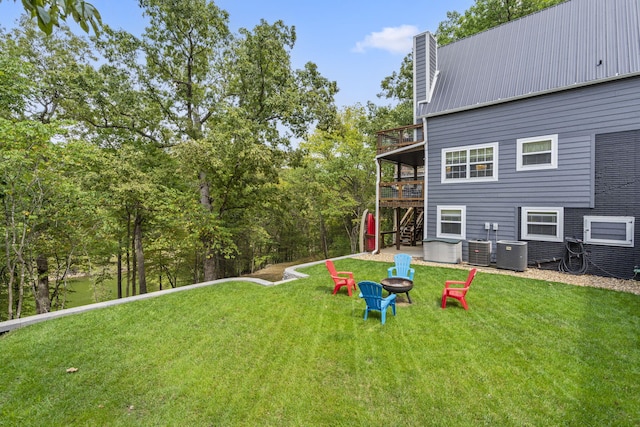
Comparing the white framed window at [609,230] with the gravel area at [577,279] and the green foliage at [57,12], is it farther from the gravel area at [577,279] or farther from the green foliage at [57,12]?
the green foliage at [57,12]

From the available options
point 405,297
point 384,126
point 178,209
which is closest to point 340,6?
point 384,126

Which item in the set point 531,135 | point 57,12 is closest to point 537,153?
point 531,135

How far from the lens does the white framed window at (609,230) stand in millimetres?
8078

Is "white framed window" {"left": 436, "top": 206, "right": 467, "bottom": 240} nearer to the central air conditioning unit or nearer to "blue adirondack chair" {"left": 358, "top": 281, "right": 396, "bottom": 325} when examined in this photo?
the central air conditioning unit

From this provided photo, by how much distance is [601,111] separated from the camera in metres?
8.50

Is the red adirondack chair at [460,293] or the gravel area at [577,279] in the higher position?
the red adirondack chair at [460,293]

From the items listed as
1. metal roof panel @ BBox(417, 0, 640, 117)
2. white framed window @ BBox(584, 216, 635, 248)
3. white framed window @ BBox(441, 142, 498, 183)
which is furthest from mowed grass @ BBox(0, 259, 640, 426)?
metal roof panel @ BBox(417, 0, 640, 117)

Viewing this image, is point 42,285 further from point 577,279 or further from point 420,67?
point 577,279

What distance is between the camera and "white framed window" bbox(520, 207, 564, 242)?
912 centimetres

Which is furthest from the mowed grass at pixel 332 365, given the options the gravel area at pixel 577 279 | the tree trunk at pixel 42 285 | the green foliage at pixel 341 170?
the green foliage at pixel 341 170

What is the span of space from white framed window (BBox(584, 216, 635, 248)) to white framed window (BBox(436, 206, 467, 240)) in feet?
11.5

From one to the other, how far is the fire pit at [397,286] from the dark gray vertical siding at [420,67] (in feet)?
29.7

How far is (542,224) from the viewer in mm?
9477

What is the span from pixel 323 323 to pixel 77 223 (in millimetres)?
10207
